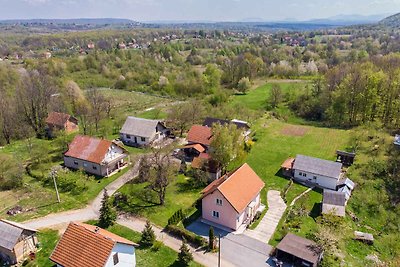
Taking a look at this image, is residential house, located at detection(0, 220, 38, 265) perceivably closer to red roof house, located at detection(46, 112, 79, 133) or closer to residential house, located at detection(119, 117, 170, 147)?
residential house, located at detection(119, 117, 170, 147)

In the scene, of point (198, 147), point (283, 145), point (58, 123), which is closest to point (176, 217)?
point (198, 147)

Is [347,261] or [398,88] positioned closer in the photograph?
[347,261]

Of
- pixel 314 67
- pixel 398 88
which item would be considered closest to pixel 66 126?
pixel 398 88

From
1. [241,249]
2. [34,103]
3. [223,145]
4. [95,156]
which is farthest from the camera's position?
[34,103]

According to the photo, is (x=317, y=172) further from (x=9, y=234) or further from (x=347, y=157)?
(x=9, y=234)

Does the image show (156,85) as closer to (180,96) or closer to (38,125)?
(180,96)

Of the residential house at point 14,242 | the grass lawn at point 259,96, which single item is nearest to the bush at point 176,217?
the residential house at point 14,242

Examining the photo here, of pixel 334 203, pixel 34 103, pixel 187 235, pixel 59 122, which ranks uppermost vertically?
pixel 34 103
